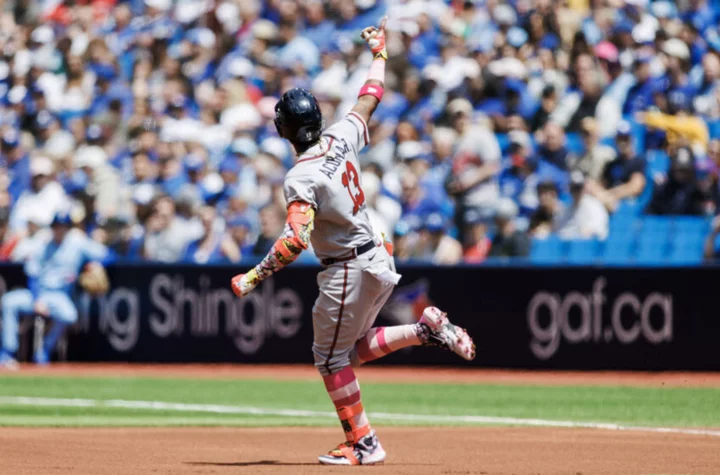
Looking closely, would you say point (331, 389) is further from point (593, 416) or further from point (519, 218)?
point (519, 218)

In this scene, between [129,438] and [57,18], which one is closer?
[129,438]

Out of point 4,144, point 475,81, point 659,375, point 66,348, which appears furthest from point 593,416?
point 4,144

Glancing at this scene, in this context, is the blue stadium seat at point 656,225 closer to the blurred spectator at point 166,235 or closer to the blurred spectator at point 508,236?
the blurred spectator at point 508,236

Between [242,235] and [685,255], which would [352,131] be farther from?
[242,235]

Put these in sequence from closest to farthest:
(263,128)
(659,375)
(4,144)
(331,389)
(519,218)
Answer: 1. (331,389)
2. (659,375)
3. (519,218)
4. (263,128)
5. (4,144)

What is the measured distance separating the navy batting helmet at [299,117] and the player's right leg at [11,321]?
10.6 metres

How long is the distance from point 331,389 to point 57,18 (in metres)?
17.0

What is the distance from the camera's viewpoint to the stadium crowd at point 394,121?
1641 cm

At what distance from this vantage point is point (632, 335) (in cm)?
1544

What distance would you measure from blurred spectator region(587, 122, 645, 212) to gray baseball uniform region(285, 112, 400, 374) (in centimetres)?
837

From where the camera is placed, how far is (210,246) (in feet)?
58.3

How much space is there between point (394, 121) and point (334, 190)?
10510mm

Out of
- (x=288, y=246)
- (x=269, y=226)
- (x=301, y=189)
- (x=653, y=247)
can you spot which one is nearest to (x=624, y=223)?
(x=653, y=247)

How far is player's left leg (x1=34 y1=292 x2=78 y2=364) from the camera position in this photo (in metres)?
17.7
